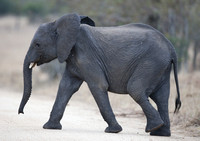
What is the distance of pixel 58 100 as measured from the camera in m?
8.55

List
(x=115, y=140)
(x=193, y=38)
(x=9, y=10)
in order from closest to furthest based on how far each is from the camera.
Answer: (x=115, y=140)
(x=193, y=38)
(x=9, y=10)

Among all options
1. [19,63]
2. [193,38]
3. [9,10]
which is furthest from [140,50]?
[9,10]

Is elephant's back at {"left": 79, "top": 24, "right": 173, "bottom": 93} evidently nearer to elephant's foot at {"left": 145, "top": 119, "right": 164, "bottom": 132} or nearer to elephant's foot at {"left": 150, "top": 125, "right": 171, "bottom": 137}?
elephant's foot at {"left": 145, "top": 119, "right": 164, "bottom": 132}

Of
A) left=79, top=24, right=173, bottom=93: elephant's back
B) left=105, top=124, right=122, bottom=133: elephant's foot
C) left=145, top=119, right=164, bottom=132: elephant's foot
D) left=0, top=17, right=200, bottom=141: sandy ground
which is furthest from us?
left=79, top=24, right=173, bottom=93: elephant's back

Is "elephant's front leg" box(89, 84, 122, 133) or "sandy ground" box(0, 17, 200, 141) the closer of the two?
"sandy ground" box(0, 17, 200, 141)

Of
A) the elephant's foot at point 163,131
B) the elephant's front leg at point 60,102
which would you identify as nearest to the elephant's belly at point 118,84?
the elephant's front leg at point 60,102

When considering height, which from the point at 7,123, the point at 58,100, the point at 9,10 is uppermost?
the point at 58,100

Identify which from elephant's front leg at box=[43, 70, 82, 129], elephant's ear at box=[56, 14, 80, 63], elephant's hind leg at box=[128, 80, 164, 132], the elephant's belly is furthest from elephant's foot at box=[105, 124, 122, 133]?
elephant's ear at box=[56, 14, 80, 63]

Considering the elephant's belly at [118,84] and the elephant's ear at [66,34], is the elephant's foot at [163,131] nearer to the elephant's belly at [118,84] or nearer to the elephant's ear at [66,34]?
the elephant's belly at [118,84]

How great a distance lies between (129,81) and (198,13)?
11531mm

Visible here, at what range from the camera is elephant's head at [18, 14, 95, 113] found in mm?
8297

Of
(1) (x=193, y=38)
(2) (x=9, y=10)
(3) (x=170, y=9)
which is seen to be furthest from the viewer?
(2) (x=9, y=10)

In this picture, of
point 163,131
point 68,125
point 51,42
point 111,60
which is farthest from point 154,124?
point 51,42

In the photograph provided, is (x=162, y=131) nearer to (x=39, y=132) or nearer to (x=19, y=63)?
(x=39, y=132)
